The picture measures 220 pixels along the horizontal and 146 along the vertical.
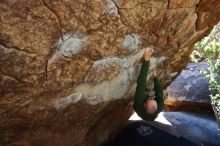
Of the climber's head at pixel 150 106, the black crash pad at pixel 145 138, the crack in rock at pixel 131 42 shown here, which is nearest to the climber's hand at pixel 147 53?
the crack in rock at pixel 131 42

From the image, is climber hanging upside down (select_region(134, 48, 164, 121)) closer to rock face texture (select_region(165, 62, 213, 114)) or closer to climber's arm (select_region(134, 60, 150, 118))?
climber's arm (select_region(134, 60, 150, 118))

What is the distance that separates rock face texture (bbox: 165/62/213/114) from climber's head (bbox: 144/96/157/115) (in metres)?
3.71

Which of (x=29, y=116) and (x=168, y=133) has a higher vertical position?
(x=29, y=116)

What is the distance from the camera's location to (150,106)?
424 centimetres

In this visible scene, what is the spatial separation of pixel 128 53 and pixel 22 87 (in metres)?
1.17

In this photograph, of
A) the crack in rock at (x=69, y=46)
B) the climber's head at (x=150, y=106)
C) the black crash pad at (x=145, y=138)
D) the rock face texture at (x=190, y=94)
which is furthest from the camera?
the rock face texture at (x=190, y=94)

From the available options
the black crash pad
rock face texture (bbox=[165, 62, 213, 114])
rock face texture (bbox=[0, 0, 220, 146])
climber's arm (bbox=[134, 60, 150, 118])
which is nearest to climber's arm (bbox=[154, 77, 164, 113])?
climber's arm (bbox=[134, 60, 150, 118])

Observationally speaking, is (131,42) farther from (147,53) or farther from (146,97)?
(146,97)

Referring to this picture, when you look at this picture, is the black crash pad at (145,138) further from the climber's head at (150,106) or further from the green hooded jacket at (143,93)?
the climber's head at (150,106)

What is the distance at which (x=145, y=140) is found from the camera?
5.06 m

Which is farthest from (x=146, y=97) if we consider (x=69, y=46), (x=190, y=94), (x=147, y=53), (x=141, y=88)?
(x=190, y=94)

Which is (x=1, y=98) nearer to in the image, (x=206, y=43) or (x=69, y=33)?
(x=69, y=33)

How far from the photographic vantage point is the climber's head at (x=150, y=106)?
13.8 feet

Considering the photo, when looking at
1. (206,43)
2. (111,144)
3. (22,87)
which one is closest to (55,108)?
(22,87)
